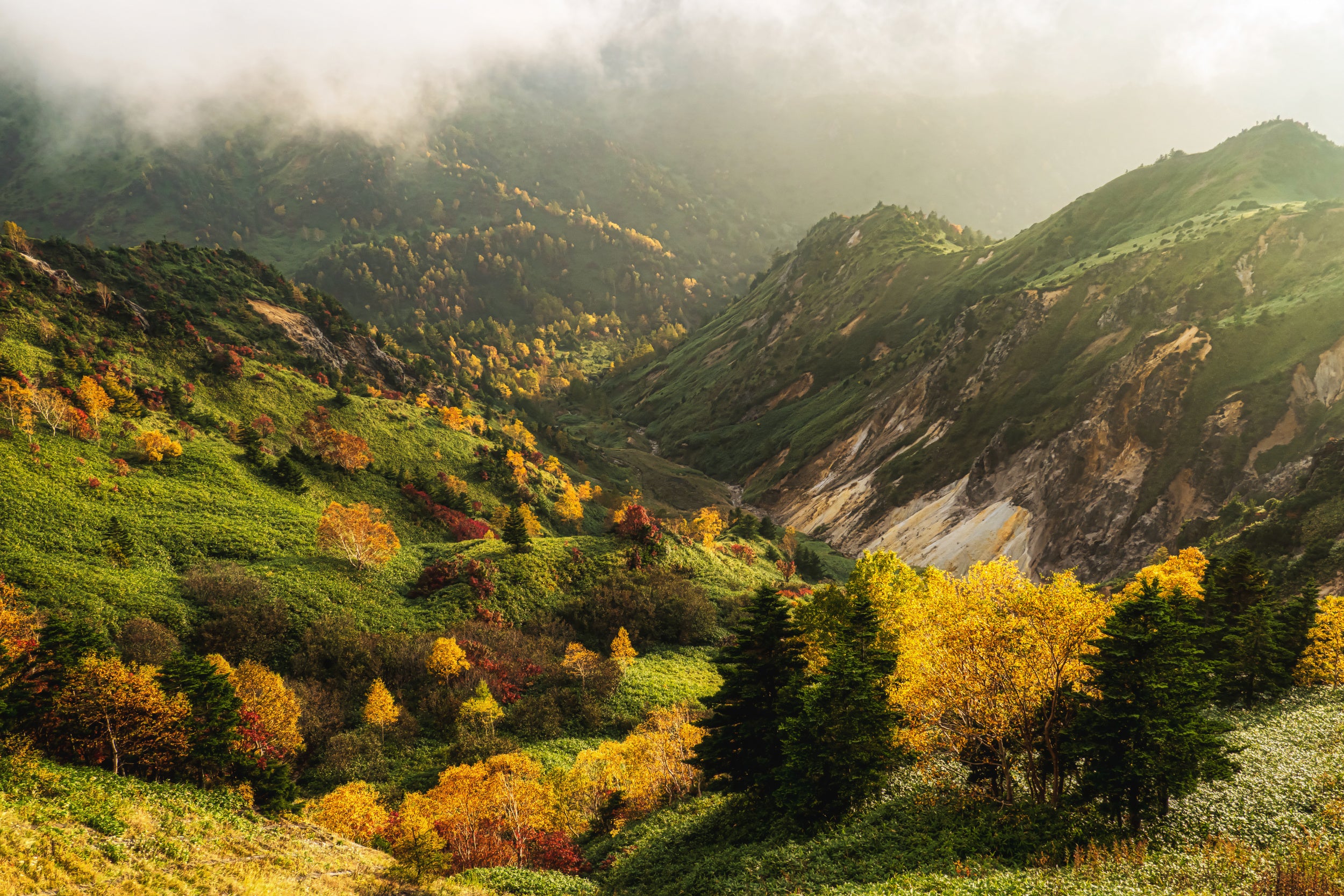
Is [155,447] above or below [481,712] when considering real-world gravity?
above

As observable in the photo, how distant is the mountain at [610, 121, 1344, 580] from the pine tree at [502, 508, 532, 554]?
224ft

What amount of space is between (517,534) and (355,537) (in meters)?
18.2

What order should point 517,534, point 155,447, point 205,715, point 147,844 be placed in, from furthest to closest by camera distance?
point 517,534 → point 155,447 → point 205,715 → point 147,844

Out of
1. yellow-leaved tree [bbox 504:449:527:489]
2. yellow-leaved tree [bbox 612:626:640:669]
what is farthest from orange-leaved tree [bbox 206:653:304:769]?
yellow-leaved tree [bbox 504:449:527:489]

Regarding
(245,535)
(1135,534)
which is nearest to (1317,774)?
(1135,534)

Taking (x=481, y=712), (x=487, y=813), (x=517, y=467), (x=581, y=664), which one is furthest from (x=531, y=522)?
(x=487, y=813)

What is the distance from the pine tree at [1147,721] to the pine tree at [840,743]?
338 inches

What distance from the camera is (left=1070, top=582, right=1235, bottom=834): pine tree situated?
24.9 meters

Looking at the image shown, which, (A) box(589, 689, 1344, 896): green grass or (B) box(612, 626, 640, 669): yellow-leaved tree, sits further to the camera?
(B) box(612, 626, 640, 669): yellow-leaved tree

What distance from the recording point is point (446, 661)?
197 ft

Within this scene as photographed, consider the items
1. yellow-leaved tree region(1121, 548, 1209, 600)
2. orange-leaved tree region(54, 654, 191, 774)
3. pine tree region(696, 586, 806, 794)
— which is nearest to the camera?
orange-leaved tree region(54, 654, 191, 774)

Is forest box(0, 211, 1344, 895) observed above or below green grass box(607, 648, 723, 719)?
above

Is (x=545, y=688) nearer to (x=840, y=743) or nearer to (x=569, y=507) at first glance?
(x=840, y=743)

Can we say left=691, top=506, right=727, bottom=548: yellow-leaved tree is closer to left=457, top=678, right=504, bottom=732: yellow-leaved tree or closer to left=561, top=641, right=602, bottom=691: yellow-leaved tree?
left=561, top=641, right=602, bottom=691: yellow-leaved tree
